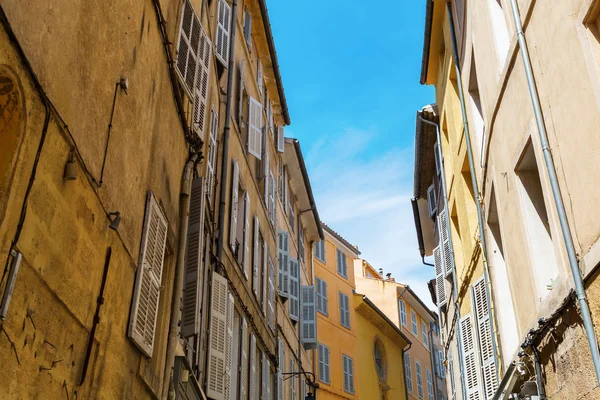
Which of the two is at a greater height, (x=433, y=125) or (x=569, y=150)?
(x=433, y=125)

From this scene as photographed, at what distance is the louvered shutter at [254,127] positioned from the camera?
48.2 feet

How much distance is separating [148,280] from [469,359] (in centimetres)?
909

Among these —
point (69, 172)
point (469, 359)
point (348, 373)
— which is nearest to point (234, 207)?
point (469, 359)

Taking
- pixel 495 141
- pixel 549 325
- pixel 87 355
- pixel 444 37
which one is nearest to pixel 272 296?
pixel 444 37

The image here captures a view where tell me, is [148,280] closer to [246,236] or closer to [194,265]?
[194,265]

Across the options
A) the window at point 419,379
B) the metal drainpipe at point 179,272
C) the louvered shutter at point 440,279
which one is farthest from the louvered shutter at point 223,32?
the window at point 419,379

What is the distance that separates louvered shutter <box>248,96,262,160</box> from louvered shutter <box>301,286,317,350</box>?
29.9 feet

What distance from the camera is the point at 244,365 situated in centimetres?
1198

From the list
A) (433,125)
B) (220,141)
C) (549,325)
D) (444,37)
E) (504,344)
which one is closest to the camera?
(549,325)

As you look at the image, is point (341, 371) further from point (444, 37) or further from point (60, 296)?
point (60, 296)

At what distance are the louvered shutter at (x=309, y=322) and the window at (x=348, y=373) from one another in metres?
7.32

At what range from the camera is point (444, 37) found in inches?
578

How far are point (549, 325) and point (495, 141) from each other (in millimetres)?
3222

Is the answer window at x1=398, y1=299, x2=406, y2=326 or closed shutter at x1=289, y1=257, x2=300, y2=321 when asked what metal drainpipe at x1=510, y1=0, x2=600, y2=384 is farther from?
window at x1=398, y1=299, x2=406, y2=326
